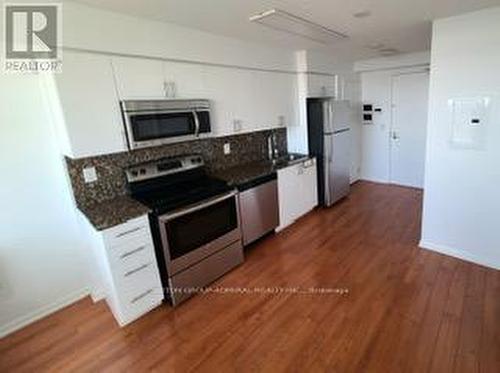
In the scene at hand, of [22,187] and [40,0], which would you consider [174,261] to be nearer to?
[22,187]

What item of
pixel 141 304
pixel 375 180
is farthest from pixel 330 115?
pixel 141 304

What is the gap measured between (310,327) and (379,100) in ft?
16.0

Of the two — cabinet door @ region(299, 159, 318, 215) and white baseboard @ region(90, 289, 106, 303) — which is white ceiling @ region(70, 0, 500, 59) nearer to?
cabinet door @ region(299, 159, 318, 215)

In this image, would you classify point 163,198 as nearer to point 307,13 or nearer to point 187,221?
point 187,221

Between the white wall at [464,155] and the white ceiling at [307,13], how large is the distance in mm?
215

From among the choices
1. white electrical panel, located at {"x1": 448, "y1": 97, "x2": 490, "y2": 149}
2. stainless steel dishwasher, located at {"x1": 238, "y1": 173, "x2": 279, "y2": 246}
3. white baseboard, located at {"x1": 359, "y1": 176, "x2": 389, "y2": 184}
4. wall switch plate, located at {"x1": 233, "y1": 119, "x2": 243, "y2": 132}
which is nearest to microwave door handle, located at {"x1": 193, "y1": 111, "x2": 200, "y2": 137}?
wall switch plate, located at {"x1": 233, "y1": 119, "x2": 243, "y2": 132}

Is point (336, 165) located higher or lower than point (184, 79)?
lower

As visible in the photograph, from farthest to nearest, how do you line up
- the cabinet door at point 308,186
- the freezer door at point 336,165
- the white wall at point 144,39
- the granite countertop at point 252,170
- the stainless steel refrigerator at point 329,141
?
1. the freezer door at point 336,165
2. the stainless steel refrigerator at point 329,141
3. the cabinet door at point 308,186
4. the granite countertop at point 252,170
5. the white wall at point 144,39

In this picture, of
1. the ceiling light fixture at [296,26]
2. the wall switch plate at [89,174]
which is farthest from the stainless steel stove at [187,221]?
the ceiling light fixture at [296,26]

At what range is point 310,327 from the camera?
2277mm

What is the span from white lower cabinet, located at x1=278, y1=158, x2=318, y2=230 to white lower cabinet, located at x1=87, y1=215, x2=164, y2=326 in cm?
192

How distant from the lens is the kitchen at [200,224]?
2156 millimetres

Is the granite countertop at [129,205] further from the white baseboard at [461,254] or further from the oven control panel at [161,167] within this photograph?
the white baseboard at [461,254]

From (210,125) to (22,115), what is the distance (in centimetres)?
162
